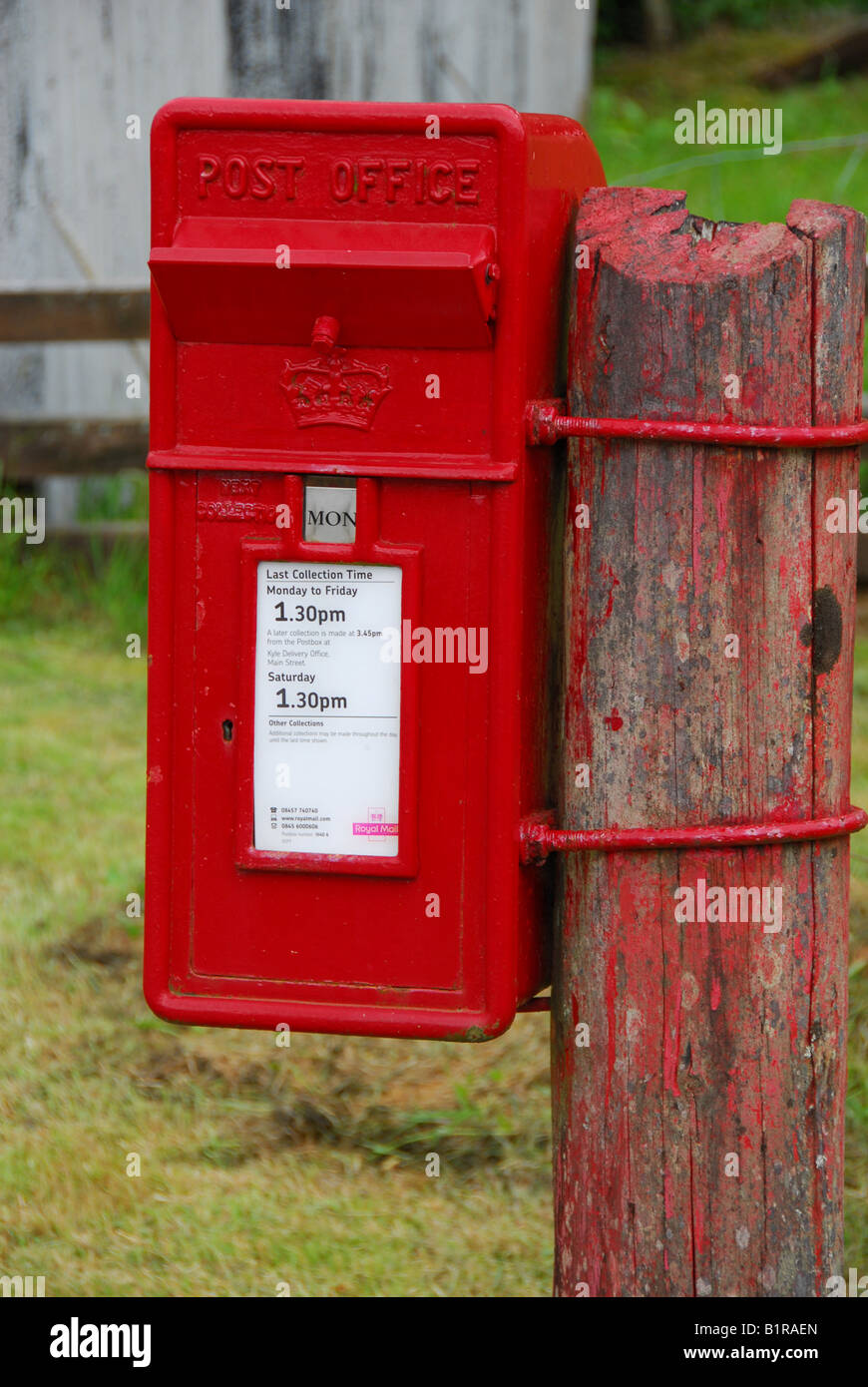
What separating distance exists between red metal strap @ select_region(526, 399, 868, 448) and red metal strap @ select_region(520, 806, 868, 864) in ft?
1.48

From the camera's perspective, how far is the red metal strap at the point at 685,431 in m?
1.88

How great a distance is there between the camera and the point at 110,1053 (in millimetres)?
3633

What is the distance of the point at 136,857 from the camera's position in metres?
4.50

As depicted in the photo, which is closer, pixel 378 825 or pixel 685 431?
pixel 685 431

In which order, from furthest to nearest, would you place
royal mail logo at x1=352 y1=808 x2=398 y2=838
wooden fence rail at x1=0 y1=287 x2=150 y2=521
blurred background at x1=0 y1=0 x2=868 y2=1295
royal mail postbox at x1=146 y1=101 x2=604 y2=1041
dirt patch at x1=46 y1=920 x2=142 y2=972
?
wooden fence rail at x1=0 y1=287 x2=150 y2=521 → dirt patch at x1=46 y1=920 x2=142 y2=972 → blurred background at x1=0 y1=0 x2=868 y2=1295 → royal mail logo at x1=352 y1=808 x2=398 y2=838 → royal mail postbox at x1=146 y1=101 x2=604 y2=1041

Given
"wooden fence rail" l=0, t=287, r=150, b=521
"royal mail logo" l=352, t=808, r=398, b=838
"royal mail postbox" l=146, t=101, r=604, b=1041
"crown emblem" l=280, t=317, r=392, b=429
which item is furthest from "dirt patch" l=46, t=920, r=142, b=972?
"wooden fence rail" l=0, t=287, r=150, b=521

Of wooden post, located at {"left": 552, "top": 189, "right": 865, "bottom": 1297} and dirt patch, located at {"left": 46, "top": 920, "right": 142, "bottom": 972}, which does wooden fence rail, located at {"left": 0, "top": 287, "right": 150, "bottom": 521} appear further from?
wooden post, located at {"left": 552, "top": 189, "right": 865, "bottom": 1297}

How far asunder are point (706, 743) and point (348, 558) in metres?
0.48

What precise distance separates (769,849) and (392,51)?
6326 mm

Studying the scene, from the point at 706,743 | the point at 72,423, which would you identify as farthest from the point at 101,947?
the point at 72,423

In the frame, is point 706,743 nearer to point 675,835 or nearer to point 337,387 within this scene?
point 675,835

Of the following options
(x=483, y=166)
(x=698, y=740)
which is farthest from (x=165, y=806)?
(x=483, y=166)

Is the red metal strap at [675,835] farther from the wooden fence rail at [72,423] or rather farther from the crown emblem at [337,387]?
the wooden fence rail at [72,423]

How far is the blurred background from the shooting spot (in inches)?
118
